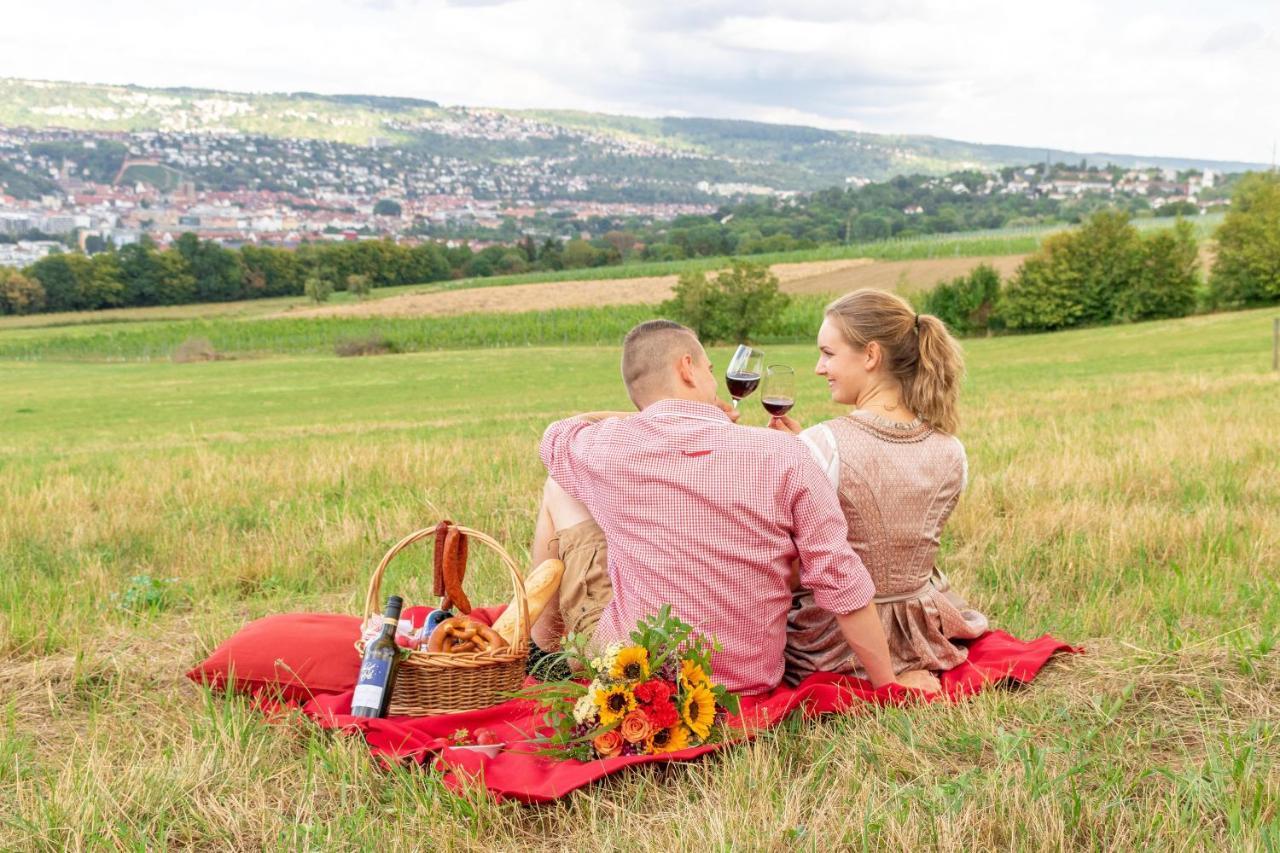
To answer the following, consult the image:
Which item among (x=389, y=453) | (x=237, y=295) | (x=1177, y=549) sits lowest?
(x=237, y=295)

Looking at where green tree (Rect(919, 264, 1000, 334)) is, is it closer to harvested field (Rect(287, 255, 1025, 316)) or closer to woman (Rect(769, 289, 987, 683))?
harvested field (Rect(287, 255, 1025, 316))

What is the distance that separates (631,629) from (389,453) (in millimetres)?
6640

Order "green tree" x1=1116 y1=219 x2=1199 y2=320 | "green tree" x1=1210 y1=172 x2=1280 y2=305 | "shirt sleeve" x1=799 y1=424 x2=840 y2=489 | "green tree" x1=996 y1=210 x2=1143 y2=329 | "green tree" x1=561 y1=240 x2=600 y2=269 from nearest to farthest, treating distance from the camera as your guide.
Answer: "shirt sleeve" x1=799 y1=424 x2=840 y2=489 < "green tree" x1=1210 y1=172 x2=1280 y2=305 < "green tree" x1=1116 y1=219 x2=1199 y2=320 < "green tree" x1=996 y1=210 x2=1143 y2=329 < "green tree" x1=561 y1=240 x2=600 y2=269

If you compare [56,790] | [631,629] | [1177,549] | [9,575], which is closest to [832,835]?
[631,629]

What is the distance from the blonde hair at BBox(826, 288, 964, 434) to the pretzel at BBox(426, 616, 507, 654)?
1.79 meters

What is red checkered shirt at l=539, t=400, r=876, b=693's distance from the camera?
3.75 m

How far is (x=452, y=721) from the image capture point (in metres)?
4.02

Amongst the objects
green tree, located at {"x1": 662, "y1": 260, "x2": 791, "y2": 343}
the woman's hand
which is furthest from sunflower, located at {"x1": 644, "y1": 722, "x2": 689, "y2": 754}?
green tree, located at {"x1": 662, "y1": 260, "x2": 791, "y2": 343}

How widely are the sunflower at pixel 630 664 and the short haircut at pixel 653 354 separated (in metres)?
0.96

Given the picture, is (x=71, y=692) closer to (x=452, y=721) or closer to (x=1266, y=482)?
(x=452, y=721)

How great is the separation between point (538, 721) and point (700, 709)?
2.33 feet

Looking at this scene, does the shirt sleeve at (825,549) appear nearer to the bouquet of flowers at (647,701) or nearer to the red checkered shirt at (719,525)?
the red checkered shirt at (719,525)

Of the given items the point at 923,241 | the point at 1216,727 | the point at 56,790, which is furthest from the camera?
the point at 923,241

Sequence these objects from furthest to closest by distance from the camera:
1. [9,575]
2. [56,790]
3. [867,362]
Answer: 1. [9,575]
2. [867,362]
3. [56,790]
